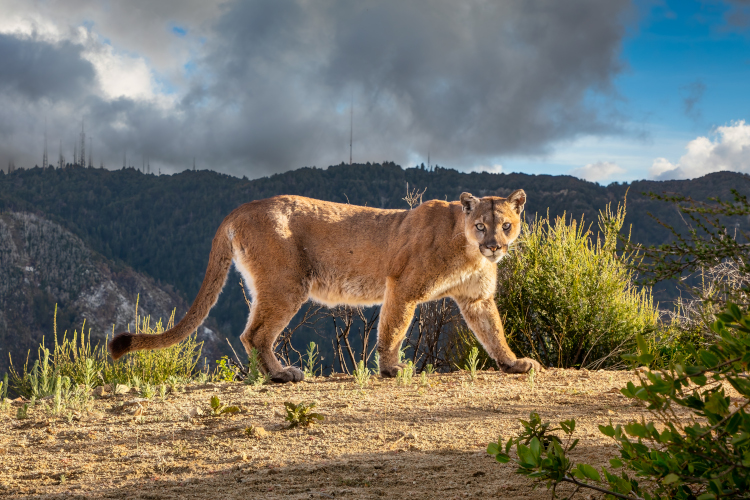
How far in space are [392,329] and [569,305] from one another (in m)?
2.46

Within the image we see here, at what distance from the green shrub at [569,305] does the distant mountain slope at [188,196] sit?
42569mm

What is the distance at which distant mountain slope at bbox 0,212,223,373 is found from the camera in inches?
2350

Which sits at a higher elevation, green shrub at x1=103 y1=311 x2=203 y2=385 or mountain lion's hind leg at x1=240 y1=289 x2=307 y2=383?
mountain lion's hind leg at x1=240 y1=289 x2=307 y2=383

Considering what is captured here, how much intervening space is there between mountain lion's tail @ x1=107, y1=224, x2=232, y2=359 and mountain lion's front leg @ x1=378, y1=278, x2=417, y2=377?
6.07 ft

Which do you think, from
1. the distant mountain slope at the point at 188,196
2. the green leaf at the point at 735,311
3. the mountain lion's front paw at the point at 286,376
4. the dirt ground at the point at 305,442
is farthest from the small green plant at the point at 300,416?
the distant mountain slope at the point at 188,196

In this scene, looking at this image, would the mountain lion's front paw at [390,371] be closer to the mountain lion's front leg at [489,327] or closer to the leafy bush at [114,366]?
the mountain lion's front leg at [489,327]

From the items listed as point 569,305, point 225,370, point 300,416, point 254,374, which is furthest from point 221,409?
point 569,305

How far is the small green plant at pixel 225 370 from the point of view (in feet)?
23.7

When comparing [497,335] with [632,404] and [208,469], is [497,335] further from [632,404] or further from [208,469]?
[208,469]

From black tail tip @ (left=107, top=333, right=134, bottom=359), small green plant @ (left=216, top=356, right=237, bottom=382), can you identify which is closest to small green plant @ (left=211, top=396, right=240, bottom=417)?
black tail tip @ (left=107, top=333, right=134, bottom=359)

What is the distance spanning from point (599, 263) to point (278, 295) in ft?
13.8

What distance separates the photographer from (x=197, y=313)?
19.4ft

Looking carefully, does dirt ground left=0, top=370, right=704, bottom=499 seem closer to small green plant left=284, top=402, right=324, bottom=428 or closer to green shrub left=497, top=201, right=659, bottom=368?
small green plant left=284, top=402, right=324, bottom=428

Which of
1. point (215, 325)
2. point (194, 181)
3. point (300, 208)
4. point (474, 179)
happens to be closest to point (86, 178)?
point (194, 181)
